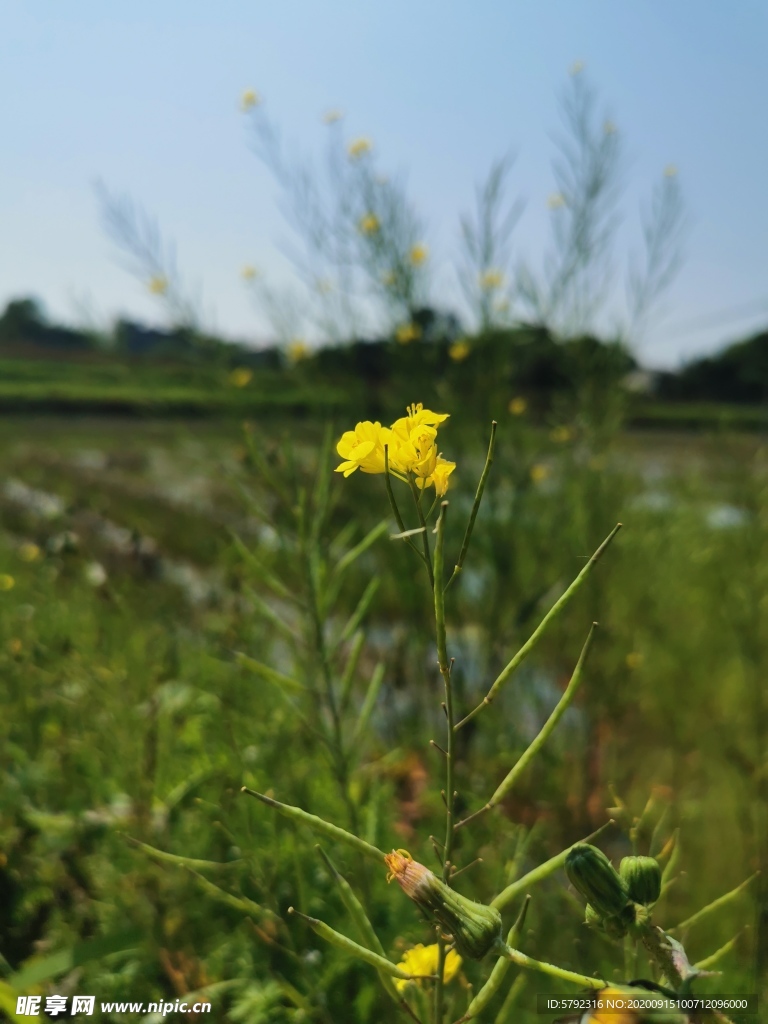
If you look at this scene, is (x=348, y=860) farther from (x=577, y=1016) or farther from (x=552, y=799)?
(x=552, y=799)

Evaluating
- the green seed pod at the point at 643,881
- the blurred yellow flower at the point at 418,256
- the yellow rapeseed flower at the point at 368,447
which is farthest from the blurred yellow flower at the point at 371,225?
the green seed pod at the point at 643,881

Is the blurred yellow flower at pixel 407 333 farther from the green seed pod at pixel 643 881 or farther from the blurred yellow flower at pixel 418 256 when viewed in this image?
the green seed pod at pixel 643 881

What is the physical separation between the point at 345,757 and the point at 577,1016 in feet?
1.23

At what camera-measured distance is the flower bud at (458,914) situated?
316 mm

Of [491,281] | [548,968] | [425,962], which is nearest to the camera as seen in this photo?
[548,968]

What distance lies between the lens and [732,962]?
44.7 inches

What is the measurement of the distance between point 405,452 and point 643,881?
9.1 inches

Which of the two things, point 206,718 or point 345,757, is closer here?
point 345,757

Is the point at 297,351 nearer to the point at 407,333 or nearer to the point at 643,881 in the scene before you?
the point at 407,333

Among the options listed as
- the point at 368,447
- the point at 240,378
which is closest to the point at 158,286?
the point at 240,378

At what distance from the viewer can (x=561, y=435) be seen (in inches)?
70.2

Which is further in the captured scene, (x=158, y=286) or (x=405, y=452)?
(x=158, y=286)

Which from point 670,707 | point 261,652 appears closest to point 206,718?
point 261,652

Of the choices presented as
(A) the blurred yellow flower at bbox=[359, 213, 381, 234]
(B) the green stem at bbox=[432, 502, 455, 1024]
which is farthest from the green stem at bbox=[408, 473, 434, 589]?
(A) the blurred yellow flower at bbox=[359, 213, 381, 234]
